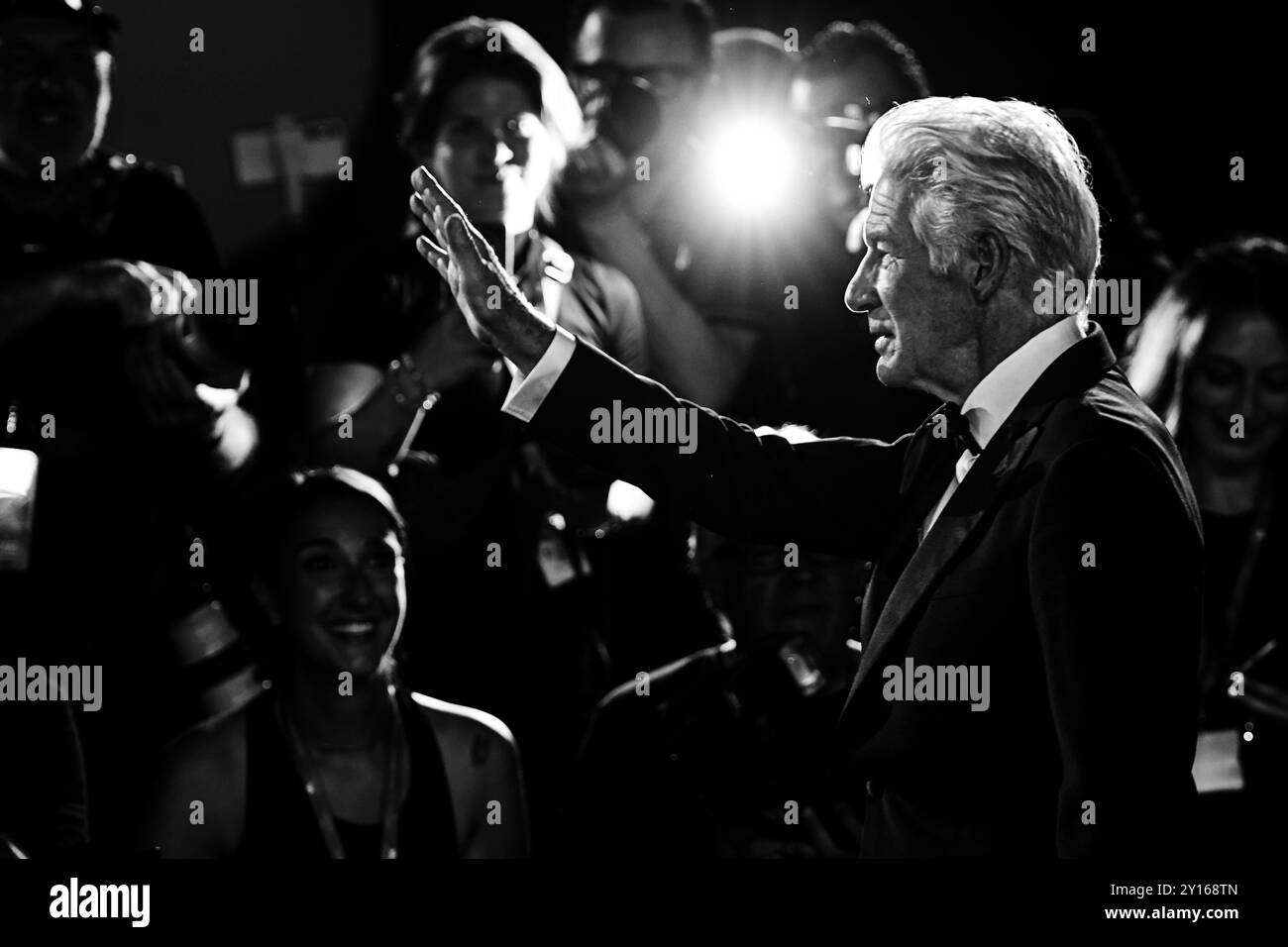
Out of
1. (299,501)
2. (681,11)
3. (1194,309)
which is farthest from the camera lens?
(681,11)

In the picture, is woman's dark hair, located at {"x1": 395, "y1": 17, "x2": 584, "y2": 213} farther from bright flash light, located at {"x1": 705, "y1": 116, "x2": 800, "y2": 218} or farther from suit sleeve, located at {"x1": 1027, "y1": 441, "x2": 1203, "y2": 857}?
suit sleeve, located at {"x1": 1027, "y1": 441, "x2": 1203, "y2": 857}

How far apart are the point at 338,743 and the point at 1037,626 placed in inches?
50.6

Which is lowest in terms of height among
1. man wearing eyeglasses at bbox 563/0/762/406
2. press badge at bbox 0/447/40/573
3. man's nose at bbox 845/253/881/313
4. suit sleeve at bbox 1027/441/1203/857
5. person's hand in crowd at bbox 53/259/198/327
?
suit sleeve at bbox 1027/441/1203/857

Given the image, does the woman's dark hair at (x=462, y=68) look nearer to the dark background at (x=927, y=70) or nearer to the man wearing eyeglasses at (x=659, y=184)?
the man wearing eyeglasses at (x=659, y=184)

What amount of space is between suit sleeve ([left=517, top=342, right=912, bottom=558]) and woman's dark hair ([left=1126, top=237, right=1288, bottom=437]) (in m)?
1.17

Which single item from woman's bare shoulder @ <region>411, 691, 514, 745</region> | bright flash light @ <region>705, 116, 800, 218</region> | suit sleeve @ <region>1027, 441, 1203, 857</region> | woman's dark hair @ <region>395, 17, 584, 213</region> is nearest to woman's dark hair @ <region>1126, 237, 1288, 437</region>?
bright flash light @ <region>705, 116, 800, 218</region>

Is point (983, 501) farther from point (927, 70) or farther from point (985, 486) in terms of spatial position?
point (927, 70)

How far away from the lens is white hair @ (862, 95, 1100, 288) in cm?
152

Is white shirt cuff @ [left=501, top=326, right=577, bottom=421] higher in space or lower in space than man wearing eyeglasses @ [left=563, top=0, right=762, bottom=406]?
lower

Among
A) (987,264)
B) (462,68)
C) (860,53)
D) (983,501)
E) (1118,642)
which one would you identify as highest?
(860,53)

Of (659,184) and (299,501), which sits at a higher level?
(659,184)

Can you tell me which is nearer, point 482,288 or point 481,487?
point 482,288

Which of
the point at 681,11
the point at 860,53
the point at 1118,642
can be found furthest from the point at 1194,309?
the point at 1118,642

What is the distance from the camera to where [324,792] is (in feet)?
7.73
